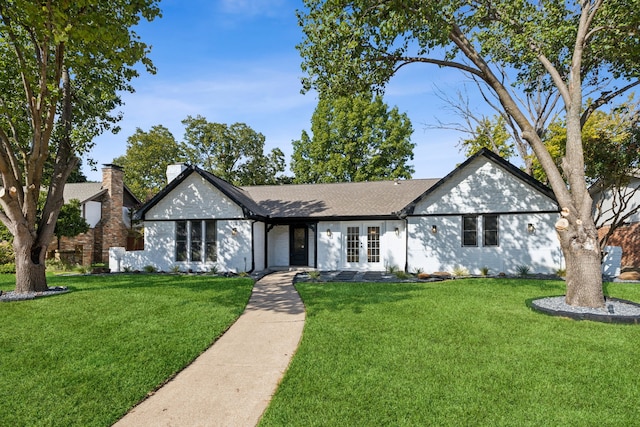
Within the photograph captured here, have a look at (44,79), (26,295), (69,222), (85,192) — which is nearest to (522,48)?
(44,79)

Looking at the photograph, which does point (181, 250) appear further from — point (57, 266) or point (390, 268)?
point (390, 268)

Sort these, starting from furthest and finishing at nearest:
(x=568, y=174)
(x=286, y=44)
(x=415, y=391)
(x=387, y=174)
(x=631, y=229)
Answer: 1. (x=387, y=174)
2. (x=631, y=229)
3. (x=286, y=44)
4. (x=568, y=174)
5. (x=415, y=391)

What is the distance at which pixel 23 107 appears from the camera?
40.1 feet

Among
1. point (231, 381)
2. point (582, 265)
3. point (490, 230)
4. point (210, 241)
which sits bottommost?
point (231, 381)

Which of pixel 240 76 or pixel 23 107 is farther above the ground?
pixel 240 76

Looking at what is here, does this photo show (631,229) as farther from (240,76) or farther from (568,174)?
(240,76)

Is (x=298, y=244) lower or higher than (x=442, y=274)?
higher

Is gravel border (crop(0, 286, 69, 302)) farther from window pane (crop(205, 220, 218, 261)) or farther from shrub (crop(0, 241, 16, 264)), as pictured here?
shrub (crop(0, 241, 16, 264))

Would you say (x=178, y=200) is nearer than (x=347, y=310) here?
No

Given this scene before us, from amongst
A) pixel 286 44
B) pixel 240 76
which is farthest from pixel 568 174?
pixel 240 76

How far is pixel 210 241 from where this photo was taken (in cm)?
1672

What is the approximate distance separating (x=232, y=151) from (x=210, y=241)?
83.2 ft

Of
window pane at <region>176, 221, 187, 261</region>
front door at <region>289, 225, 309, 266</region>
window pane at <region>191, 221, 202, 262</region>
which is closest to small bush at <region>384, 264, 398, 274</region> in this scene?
front door at <region>289, 225, 309, 266</region>

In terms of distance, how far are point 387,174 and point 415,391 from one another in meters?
31.6
